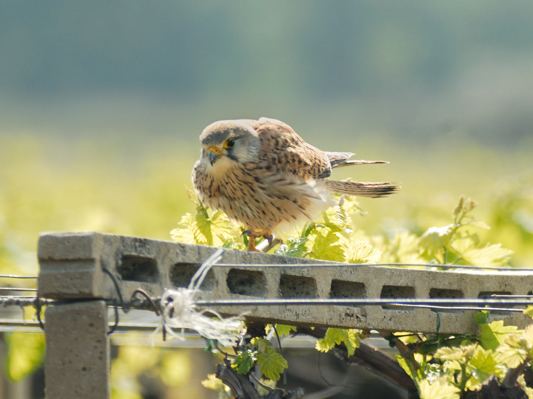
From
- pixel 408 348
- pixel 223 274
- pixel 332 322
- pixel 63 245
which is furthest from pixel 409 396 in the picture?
pixel 63 245

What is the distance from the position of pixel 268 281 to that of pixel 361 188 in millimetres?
1228

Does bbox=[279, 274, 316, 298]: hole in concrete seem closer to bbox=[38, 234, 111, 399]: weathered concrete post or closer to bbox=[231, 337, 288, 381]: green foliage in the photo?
bbox=[231, 337, 288, 381]: green foliage

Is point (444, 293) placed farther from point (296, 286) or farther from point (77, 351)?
point (77, 351)

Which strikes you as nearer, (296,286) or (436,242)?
(296,286)

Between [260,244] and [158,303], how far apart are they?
1.35 metres

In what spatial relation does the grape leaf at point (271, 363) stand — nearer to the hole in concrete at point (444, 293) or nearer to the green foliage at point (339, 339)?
the green foliage at point (339, 339)

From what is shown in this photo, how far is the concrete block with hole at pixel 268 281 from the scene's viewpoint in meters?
1.05

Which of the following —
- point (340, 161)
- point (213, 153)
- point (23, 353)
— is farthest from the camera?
point (23, 353)

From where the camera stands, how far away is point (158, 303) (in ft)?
3.69

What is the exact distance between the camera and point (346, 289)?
1.66 metres

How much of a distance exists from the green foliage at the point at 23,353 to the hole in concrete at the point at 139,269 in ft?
6.99

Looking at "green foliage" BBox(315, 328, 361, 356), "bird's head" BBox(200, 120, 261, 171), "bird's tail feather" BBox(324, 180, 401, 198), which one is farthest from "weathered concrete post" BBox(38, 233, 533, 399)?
"bird's head" BBox(200, 120, 261, 171)

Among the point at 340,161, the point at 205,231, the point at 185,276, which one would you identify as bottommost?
the point at 185,276

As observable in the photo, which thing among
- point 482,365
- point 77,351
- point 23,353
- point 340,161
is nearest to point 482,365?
point 482,365
